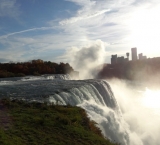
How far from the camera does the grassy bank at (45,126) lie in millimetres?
8089

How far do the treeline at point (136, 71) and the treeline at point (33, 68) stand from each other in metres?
30.8

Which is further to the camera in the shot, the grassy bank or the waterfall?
the waterfall

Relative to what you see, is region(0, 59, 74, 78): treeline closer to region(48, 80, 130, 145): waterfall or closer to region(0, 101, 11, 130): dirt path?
region(48, 80, 130, 145): waterfall

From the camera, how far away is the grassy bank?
8.09 m

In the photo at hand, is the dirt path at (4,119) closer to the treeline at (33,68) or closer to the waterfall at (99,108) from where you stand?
the waterfall at (99,108)

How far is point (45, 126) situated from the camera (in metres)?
9.52

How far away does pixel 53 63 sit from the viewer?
5991cm

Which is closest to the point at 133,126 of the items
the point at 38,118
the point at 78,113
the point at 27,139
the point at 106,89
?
the point at 106,89

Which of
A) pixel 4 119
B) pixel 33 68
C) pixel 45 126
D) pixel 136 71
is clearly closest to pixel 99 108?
pixel 45 126

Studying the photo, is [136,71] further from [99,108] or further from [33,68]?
[99,108]

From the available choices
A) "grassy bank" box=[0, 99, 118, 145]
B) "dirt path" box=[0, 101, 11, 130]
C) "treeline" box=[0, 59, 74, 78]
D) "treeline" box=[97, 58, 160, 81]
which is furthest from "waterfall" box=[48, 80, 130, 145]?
"treeline" box=[97, 58, 160, 81]

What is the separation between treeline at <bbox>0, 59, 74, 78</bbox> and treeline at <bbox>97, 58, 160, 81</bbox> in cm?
3081

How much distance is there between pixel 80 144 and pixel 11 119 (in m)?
2.98

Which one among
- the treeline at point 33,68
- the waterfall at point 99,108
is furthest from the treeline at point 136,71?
the waterfall at point 99,108
